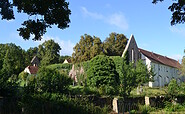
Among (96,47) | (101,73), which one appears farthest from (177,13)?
(96,47)

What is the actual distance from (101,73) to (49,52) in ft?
130

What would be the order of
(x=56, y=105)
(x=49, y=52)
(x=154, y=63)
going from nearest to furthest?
(x=56, y=105)
(x=154, y=63)
(x=49, y=52)

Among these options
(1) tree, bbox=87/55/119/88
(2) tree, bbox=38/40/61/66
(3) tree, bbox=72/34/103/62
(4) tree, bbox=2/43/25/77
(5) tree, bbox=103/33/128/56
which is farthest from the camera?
(2) tree, bbox=38/40/61/66

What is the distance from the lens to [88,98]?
13781 millimetres

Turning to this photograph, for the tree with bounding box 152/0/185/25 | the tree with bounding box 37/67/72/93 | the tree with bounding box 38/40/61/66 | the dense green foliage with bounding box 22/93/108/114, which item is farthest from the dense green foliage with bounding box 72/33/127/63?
the tree with bounding box 152/0/185/25

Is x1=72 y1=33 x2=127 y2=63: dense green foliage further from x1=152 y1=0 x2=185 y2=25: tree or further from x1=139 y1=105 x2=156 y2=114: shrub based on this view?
x1=152 y1=0 x2=185 y2=25: tree

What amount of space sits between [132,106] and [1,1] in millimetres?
12017

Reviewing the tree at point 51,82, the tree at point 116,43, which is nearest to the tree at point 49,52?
the tree at point 116,43

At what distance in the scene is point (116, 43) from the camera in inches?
1860

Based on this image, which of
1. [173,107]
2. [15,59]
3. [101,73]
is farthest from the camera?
[15,59]

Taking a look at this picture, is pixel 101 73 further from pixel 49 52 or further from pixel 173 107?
pixel 49 52

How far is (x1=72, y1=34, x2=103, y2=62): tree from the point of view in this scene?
42.0m

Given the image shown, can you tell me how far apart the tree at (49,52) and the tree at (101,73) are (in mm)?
36414

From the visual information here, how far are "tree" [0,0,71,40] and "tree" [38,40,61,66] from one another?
52.0 m
